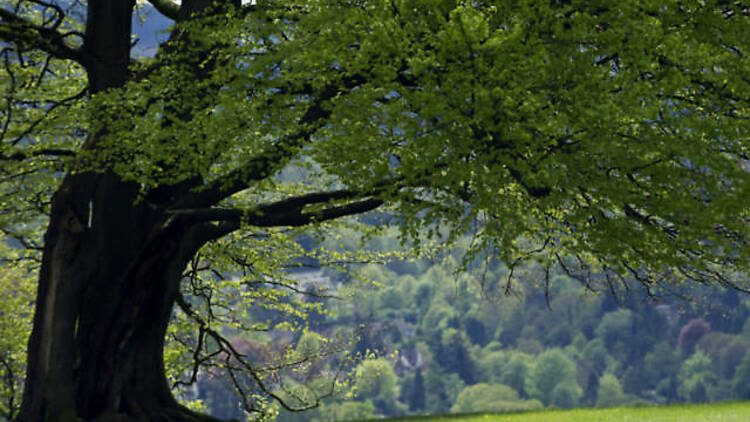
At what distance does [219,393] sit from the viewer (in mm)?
136500

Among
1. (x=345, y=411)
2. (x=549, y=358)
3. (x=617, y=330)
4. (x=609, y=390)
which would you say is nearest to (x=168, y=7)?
(x=345, y=411)

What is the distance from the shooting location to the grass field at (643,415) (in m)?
15.2

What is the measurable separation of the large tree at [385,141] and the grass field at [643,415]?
3066 mm

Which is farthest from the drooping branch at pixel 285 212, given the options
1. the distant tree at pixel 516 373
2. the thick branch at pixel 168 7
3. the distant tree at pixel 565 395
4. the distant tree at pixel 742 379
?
the distant tree at pixel 516 373

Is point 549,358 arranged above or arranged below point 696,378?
above

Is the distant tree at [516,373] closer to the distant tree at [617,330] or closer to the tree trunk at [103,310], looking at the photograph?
the distant tree at [617,330]

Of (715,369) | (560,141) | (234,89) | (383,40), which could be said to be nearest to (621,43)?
(560,141)

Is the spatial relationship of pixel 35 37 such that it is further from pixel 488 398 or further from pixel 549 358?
pixel 549 358

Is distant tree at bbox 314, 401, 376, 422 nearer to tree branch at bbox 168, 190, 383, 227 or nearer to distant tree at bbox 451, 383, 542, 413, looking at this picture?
distant tree at bbox 451, 383, 542, 413

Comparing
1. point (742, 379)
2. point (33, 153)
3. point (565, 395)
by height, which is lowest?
point (33, 153)

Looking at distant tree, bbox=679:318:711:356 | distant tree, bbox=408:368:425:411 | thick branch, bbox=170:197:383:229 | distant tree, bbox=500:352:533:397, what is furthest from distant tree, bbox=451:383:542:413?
thick branch, bbox=170:197:383:229

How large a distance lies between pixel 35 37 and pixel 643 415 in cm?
1298

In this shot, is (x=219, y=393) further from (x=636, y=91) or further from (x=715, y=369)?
(x=636, y=91)

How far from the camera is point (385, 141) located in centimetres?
1034
